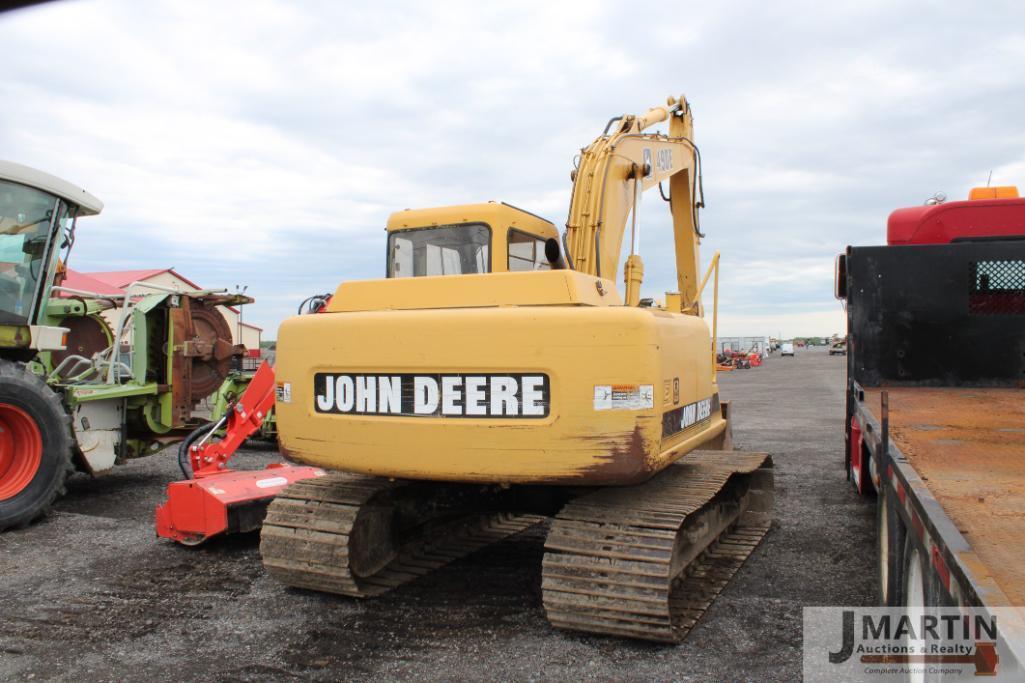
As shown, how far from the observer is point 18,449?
659 cm

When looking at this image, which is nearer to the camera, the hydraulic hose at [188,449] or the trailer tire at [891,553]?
the trailer tire at [891,553]

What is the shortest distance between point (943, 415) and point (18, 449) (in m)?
6.70

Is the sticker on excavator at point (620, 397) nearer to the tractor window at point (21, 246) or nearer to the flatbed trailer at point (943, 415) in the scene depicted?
the flatbed trailer at point (943, 415)

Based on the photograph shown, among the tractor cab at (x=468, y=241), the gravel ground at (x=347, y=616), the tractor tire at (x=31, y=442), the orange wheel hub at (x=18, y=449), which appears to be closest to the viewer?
the gravel ground at (x=347, y=616)

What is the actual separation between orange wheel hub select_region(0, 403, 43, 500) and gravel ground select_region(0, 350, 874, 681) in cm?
44

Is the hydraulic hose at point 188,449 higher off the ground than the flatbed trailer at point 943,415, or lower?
lower

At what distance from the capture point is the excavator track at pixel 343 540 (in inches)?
171

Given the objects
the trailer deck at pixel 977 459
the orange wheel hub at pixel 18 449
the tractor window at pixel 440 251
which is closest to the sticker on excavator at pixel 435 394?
the tractor window at pixel 440 251

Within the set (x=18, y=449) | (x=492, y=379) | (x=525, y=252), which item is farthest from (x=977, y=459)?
(x=18, y=449)

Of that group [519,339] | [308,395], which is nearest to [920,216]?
[519,339]

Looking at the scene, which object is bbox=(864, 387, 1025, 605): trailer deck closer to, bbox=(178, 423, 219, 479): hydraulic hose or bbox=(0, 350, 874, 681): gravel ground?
bbox=(0, 350, 874, 681): gravel ground

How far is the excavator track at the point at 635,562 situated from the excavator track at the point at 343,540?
3.76 ft

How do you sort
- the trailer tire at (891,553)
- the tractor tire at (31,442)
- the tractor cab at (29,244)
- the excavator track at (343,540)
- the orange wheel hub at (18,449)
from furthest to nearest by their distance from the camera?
the tractor cab at (29,244)
the orange wheel hub at (18,449)
the tractor tire at (31,442)
the excavator track at (343,540)
the trailer tire at (891,553)

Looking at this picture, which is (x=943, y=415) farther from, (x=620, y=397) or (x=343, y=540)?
(x=343, y=540)
